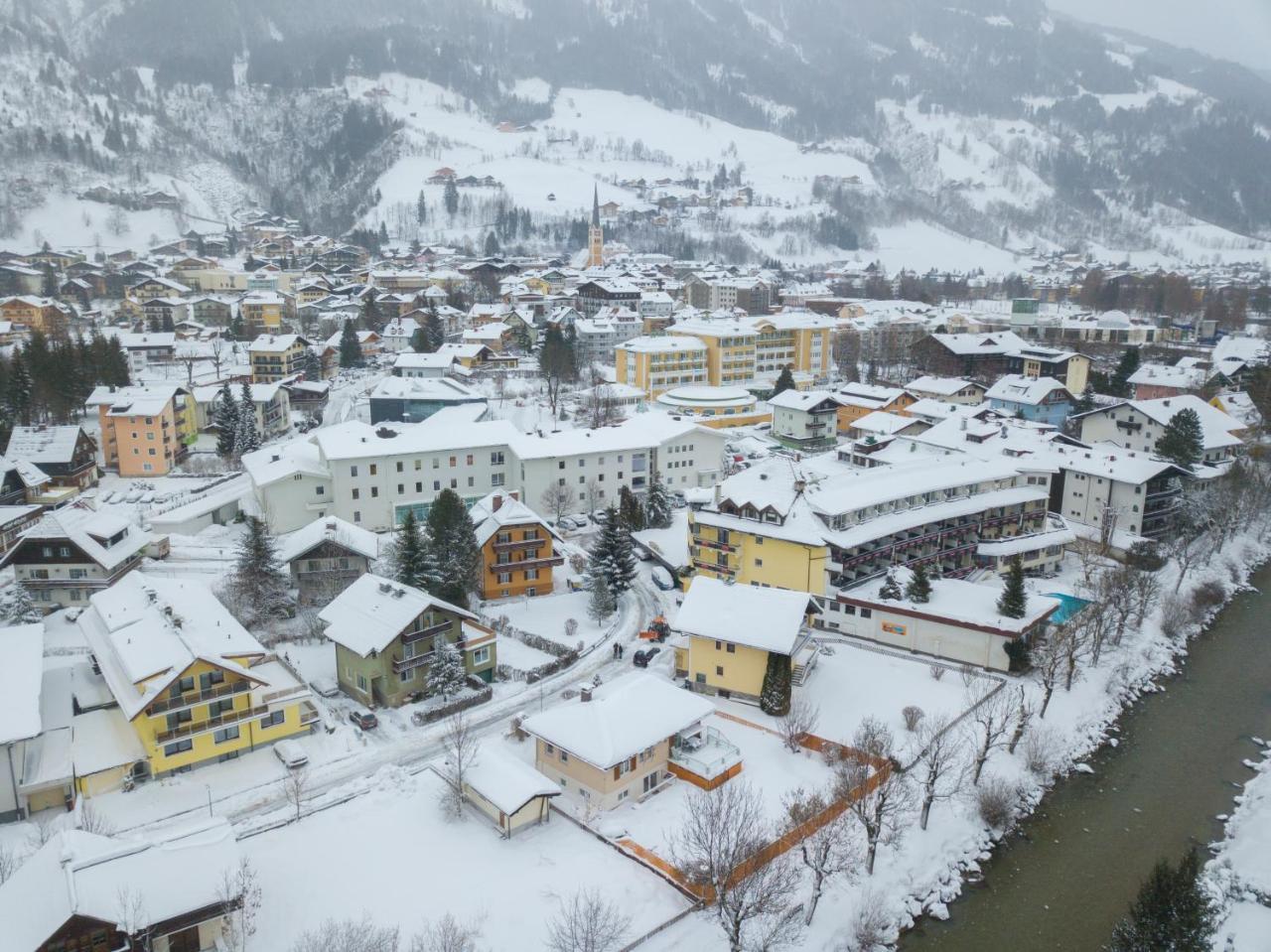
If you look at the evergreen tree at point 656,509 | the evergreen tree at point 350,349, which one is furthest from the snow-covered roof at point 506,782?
the evergreen tree at point 350,349

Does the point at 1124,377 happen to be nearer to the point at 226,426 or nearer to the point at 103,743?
the point at 226,426

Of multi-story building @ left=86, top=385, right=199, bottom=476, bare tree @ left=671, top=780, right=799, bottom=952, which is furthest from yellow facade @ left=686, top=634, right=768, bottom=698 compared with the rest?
multi-story building @ left=86, top=385, right=199, bottom=476

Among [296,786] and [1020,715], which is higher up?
[296,786]

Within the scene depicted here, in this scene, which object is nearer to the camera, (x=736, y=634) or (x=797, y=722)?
(x=797, y=722)

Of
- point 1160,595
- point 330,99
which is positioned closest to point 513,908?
point 1160,595

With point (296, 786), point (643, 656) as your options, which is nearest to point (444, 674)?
point (296, 786)

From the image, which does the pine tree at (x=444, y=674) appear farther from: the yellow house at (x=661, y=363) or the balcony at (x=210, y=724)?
the yellow house at (x=661, y=363)
